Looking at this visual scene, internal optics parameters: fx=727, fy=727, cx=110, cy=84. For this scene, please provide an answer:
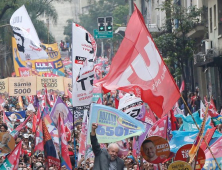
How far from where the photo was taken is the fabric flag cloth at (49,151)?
13250 mm

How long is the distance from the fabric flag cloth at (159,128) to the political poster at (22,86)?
53.7 ft

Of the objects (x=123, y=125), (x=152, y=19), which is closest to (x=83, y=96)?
(x=123, y=125)

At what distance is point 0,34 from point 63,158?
4329 cm

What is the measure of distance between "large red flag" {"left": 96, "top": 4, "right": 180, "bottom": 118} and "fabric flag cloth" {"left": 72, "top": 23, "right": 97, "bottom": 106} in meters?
3.06

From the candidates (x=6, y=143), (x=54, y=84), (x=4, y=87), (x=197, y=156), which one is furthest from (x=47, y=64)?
(x=197, y=156)

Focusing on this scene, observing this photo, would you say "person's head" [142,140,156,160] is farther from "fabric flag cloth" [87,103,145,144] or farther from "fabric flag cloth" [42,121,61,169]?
"fabric flag cloth" [42,121,61,169]

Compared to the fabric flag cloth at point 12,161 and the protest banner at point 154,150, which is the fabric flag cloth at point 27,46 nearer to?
the fabric flag cloth at point 12,161

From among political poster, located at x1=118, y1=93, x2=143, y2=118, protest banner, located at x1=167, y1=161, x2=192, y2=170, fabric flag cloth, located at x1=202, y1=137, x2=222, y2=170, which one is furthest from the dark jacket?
political poster, located at x1=118, y1=93, x2=143, y2=118

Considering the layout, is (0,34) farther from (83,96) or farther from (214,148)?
(214,148)

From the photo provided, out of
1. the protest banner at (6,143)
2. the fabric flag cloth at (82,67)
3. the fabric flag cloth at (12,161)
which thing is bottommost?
the fabric flag cloth at (12,161)

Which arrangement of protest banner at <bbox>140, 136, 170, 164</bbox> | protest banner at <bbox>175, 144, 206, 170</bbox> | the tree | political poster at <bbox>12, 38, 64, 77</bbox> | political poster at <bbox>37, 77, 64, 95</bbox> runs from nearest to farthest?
1. protest banner at <bbox>175, 144, 206, 170</bbox>
2. protest banner at <bbox>140, 136, 170, 164</bbox>
3. the tree
4. political poster at <bbox>37, 77, 64, 95</bbox>
5. political poster at <bbox>12, 38, 64, 77</bbox>

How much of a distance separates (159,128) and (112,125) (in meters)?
2.14

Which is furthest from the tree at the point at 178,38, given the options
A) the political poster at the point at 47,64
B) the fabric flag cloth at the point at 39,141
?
the fabric flag cloth at the point at 39,141

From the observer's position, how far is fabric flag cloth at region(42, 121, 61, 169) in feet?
43.5
